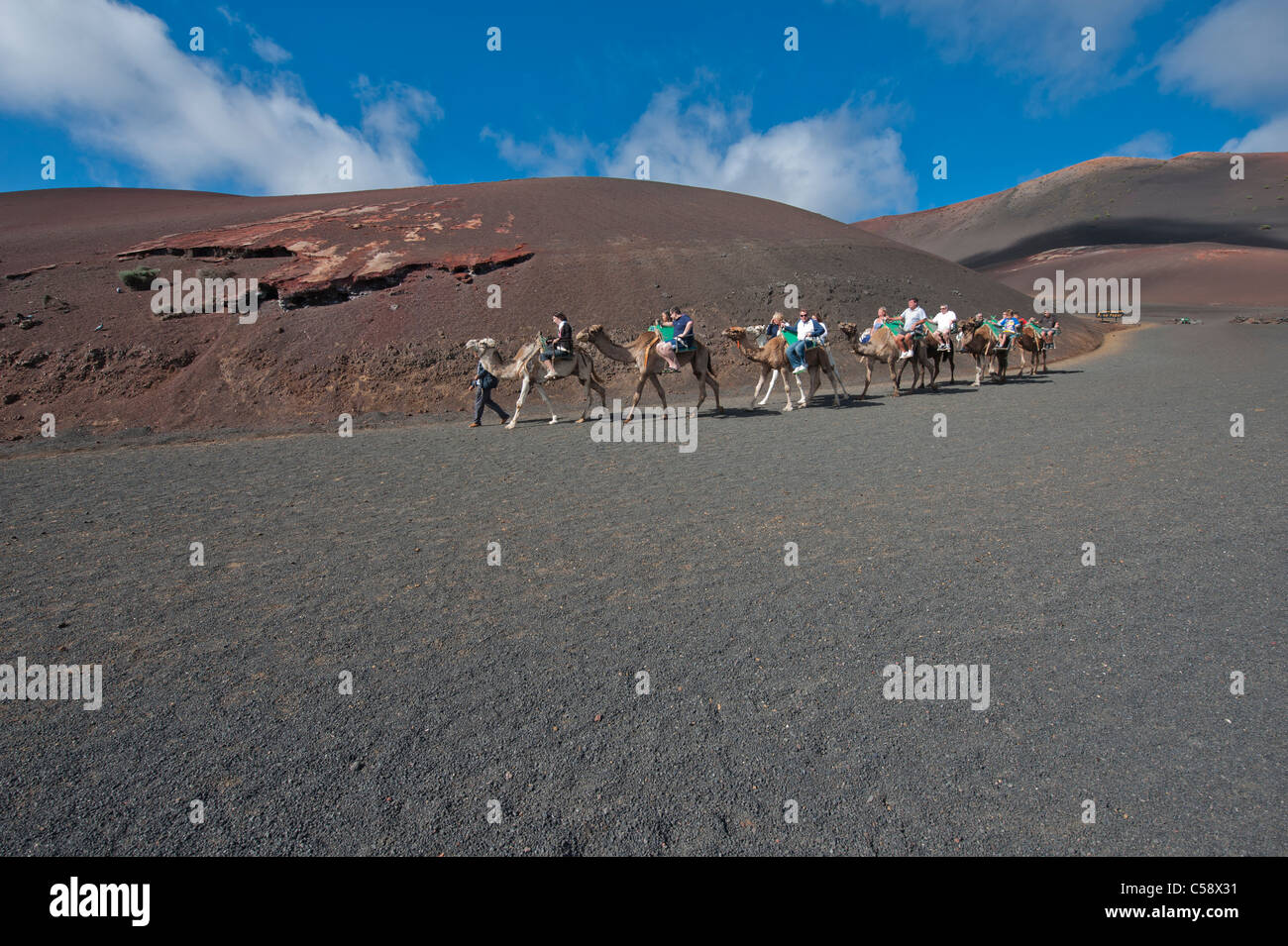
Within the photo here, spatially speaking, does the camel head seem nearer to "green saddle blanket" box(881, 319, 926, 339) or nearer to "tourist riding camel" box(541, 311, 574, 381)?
"green saddle blanket" box(881, 319, 926, 339)

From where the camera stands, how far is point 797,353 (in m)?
16.2

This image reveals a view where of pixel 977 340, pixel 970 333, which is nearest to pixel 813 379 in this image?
pixel 970 333

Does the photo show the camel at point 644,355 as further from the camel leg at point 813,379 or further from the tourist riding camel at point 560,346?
the camel leg at point 813,379

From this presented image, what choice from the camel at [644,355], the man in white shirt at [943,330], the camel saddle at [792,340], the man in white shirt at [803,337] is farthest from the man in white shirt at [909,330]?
the camel at [644,355]

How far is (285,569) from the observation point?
6.07 metres

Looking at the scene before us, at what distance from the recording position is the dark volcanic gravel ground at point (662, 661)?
2.98 metres

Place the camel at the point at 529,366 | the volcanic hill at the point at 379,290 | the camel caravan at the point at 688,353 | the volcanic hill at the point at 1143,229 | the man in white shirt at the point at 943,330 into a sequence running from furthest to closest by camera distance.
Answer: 1. the volcanic hill at the point at 1143,229
2. the volcanic hill at the point at 379,290
3. the man in white shirt at the point at 943,330
4. the camel at the point at 529,366
5. the camel caravan at the point at 688,353

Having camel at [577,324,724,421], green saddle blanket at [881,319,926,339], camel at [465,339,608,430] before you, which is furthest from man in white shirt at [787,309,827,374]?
camel at [465,339,608,430]

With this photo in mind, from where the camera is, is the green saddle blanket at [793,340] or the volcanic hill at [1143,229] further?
the volcanic hill at [1143,229]

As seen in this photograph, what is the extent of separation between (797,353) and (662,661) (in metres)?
13.0

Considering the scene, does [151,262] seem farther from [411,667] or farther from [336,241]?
[411,667]

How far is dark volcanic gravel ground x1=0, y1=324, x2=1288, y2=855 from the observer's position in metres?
2.98

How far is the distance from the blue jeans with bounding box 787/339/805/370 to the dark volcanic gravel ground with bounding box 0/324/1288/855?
7.49 metres

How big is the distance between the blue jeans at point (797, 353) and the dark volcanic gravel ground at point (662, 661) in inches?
295
